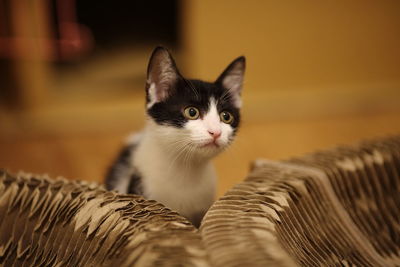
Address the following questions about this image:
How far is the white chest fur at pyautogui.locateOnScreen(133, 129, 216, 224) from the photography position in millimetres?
1047

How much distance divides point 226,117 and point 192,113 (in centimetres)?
10

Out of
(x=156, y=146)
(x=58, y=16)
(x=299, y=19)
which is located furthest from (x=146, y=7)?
(x=156, y=146)

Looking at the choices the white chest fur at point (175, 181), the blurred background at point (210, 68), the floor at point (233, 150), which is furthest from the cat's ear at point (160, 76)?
the blurred background at point (210, 68)

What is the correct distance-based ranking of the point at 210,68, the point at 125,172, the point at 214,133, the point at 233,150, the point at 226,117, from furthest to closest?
1. the point at 210,68
2. the point at 233,150
3. the point at 125,172
4. the point at 226,117
5. the point at 214,133

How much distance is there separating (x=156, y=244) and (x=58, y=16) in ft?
7.03

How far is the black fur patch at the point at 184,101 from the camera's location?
38.8 inches

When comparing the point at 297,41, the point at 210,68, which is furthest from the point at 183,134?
the point at 297,41

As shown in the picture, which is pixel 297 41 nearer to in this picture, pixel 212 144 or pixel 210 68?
pixel 210 68

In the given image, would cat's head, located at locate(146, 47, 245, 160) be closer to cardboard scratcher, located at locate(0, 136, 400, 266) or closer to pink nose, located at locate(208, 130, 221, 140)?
pink nose, located at locate(208, 130, 221, 140)

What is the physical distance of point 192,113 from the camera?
0.98m

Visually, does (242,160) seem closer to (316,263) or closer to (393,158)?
(393,158)

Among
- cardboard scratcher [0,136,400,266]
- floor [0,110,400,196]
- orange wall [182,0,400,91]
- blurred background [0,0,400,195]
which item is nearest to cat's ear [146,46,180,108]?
Result: cardboard scratcher [0,136,400,266]

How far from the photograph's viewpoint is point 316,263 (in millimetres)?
811

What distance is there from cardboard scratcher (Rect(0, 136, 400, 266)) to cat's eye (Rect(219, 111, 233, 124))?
139 millimetres
